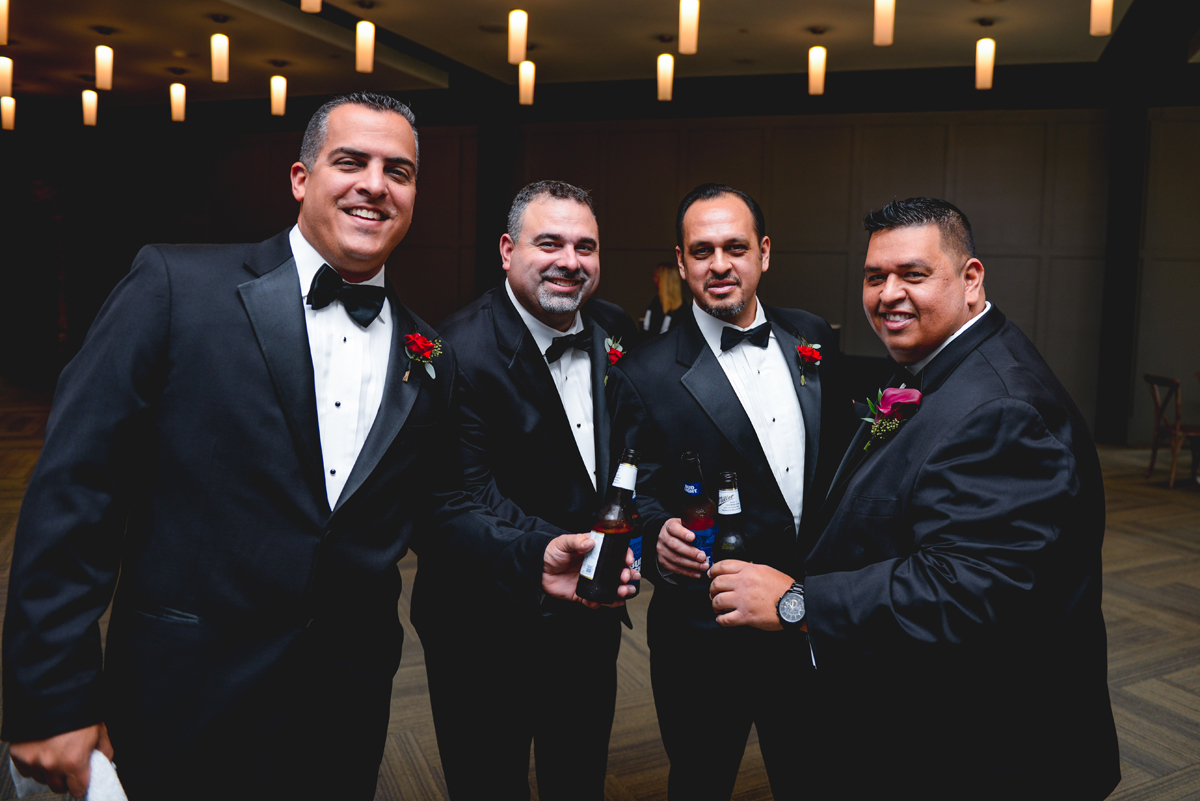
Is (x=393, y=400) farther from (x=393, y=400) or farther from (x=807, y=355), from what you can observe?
(x=807, y=355)

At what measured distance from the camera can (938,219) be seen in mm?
1592

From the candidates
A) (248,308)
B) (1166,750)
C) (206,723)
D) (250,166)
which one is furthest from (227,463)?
(250,166)

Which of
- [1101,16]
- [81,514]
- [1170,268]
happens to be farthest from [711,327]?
[1170,268]

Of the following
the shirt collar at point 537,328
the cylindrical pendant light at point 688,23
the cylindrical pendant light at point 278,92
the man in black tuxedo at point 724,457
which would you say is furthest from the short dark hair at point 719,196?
the cylindrical pendant light at point 278,92

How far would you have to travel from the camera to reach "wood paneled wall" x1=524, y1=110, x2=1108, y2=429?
875cm

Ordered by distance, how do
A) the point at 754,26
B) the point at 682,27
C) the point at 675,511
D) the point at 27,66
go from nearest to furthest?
the point at 675,511 < the point at 682,27 < the point at 754,26 < the point at 27,66

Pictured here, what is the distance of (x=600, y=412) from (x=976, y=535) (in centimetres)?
103

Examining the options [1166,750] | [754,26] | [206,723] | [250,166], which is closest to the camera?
[206,723]

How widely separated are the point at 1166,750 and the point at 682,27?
16.0ft

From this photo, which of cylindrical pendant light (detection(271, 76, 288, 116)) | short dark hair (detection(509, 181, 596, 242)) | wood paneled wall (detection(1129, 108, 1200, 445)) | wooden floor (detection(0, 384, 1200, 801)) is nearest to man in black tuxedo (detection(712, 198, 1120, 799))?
short dark hair (detection(509, 181, 596, 242))

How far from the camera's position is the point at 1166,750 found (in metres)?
2.79

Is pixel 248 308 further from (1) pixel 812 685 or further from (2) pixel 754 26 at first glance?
(2) pixel 754 26

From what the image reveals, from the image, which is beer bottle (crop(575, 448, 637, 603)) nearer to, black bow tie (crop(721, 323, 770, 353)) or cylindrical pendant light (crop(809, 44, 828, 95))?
black bow tie (crop(721, 323, 770, 353))

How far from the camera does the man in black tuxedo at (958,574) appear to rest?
1324 mm
